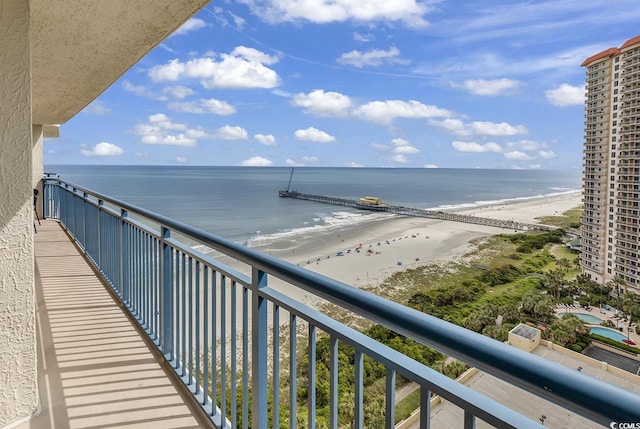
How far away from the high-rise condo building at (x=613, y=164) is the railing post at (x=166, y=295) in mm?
15830

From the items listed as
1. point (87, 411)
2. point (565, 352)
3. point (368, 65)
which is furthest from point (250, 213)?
point (368, 65)

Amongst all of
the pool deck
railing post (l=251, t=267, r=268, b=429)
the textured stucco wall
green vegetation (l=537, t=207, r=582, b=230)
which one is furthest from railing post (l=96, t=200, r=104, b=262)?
green vegetation (l=537, t=207, r=582, b=230)

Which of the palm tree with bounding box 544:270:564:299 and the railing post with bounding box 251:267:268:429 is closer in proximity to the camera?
the railing post with bounding box 251:267:268:429

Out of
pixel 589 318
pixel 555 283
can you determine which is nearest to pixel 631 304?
pixel 589 318

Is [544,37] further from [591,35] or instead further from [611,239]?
[611,239]

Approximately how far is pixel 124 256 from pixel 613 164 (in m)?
17.6

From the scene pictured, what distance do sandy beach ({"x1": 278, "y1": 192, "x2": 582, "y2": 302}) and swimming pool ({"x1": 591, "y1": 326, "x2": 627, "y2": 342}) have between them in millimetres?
8196

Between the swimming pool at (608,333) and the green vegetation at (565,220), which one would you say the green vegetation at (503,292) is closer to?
the swimming pool at (608,333)

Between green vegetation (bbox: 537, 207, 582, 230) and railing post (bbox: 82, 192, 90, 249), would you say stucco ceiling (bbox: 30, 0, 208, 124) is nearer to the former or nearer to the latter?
railing post (bbox: 82, 192, 90, 249)

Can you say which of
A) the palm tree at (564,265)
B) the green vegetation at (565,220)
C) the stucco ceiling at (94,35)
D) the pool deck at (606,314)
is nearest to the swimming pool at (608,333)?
the pool deck at (606,314)

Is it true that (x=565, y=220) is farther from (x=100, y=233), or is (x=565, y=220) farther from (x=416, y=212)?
(x=100, y=233)

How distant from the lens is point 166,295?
93.6 inches

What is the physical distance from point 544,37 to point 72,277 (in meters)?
67.2

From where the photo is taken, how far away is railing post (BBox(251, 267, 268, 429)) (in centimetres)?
140
